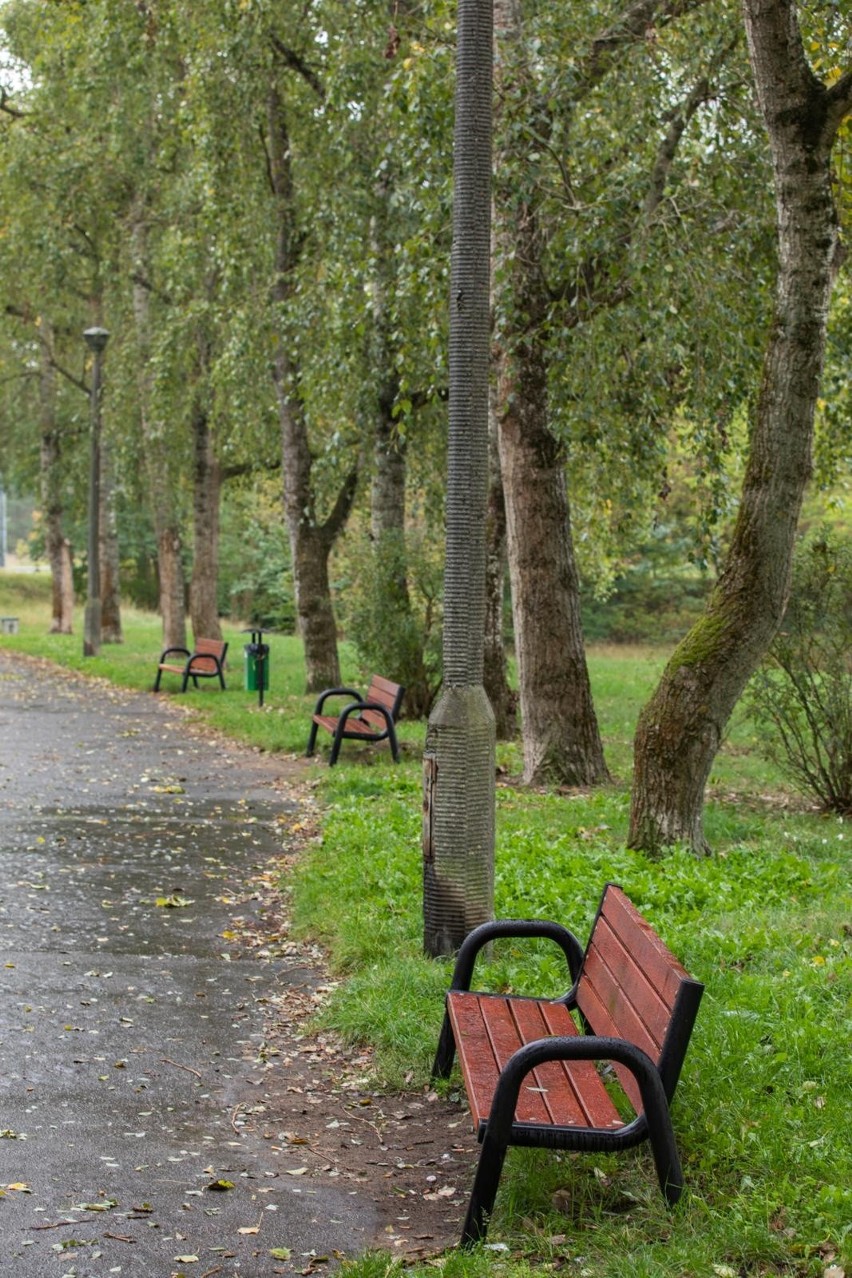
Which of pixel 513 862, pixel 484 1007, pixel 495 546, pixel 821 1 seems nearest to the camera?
pixel 484 1007

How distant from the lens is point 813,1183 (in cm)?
404

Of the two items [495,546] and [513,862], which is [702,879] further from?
[495,546]

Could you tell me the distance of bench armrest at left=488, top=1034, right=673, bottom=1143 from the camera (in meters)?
3.88

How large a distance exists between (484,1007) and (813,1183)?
1.33m

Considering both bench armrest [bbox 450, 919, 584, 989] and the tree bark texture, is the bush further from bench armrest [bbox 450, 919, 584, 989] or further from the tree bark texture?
the tree bark texture

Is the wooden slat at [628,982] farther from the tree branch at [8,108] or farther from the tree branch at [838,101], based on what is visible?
the tree branch at [8,108]

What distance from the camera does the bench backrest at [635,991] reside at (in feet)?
13.0

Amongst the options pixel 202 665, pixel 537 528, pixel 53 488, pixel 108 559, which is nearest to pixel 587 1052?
pixel 537 528

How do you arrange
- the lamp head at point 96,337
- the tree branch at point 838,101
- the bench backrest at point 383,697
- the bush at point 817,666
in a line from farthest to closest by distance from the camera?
the lamp head at point 96,337 < the bench backrest at point 383,697 < the bush at point 817,666 < the tree branch at point 838,101

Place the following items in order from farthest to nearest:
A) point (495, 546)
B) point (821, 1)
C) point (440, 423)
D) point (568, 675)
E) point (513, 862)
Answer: point (440, 423) → point (495, 546) → point (568, 675) → point (821, 1) → point (513, 862)

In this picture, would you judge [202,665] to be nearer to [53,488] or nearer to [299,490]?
[299,490]

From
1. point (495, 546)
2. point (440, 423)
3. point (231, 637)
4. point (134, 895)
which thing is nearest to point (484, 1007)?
point (134, 895)

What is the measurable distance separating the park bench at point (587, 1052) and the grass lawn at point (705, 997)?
0.21 metres

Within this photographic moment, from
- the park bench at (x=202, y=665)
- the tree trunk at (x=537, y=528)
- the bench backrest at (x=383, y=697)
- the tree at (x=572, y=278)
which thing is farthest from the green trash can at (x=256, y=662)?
the tree trunk at (x=537, y=528)
